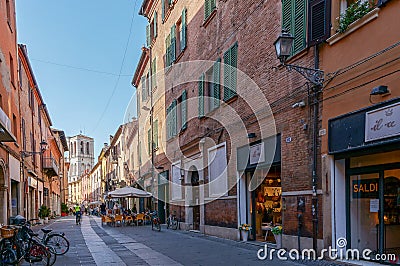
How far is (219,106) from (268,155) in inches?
167

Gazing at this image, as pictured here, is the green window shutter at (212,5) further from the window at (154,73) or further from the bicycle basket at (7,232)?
the window at (154,73)

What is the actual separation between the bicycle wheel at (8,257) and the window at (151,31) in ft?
66.8

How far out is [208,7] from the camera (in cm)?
1767

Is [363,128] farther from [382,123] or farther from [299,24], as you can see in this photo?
[299,24]

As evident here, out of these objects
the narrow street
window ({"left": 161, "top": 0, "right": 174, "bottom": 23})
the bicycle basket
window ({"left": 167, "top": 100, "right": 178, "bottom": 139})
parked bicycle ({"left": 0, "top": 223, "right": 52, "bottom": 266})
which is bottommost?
the narrow street

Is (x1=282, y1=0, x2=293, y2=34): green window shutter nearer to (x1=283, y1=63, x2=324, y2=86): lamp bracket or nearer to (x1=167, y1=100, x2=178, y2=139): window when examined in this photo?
(x1=283, y1=63, x2=324, y2=86): lamp bracket

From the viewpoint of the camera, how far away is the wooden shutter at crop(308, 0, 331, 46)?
953 cm

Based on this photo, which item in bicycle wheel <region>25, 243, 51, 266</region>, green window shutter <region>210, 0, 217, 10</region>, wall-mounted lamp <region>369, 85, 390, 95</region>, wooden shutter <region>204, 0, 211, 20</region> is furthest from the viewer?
wooden shutter <region>204, 0, 211, 20</region>

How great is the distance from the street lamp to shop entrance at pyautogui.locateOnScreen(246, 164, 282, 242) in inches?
152

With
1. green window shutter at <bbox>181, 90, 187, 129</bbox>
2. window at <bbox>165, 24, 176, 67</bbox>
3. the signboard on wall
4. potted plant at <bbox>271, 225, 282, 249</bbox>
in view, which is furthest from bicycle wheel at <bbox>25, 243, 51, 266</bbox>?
window at <bbox>165, 24, 176, 67</bbox>

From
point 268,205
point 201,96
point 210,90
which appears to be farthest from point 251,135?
point 201,96

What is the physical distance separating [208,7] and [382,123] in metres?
11.2

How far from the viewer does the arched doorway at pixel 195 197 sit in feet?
65.9

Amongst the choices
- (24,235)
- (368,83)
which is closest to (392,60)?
(368,83)
